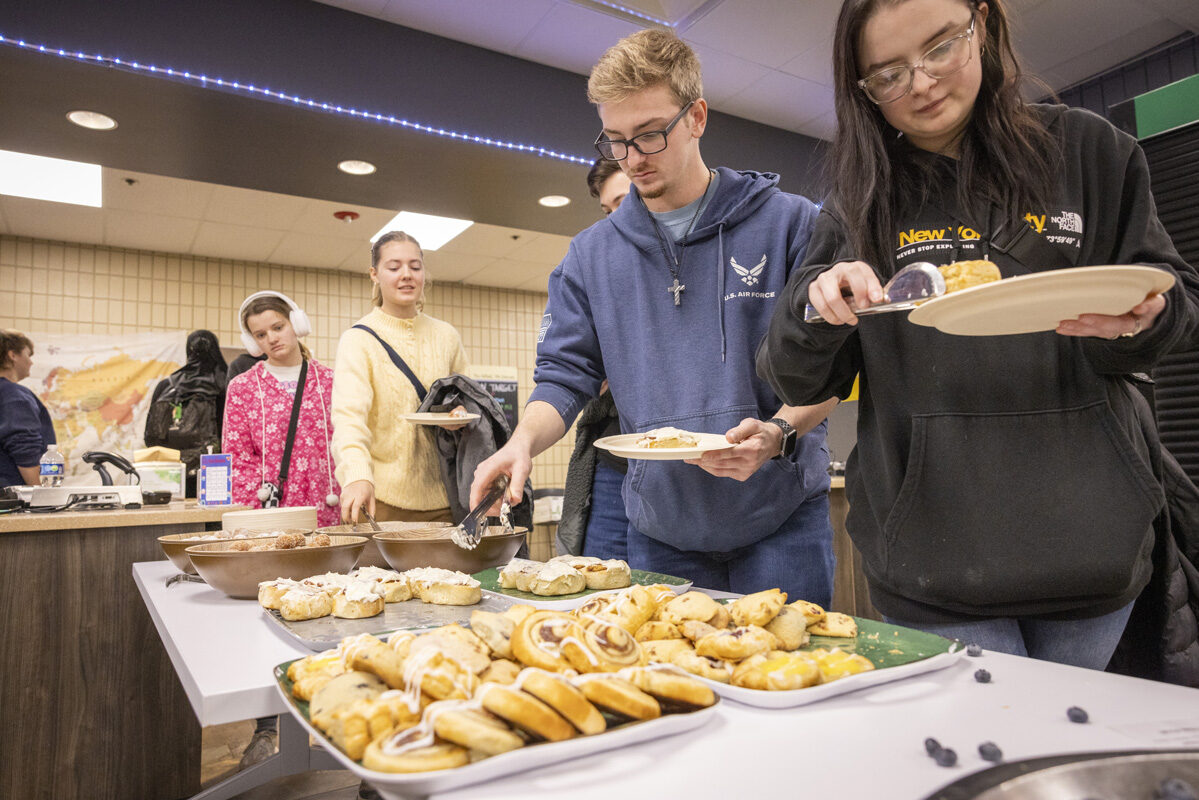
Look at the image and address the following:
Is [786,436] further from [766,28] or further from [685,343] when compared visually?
[766,28]

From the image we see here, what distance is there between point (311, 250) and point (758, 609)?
6674 millimetres

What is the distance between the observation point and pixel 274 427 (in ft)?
9.57

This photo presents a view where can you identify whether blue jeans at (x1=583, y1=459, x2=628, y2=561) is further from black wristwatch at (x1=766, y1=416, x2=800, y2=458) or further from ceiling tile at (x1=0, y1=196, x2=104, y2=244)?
ceiling tile at (x1=0, y1=196, x2=104, y2=244)

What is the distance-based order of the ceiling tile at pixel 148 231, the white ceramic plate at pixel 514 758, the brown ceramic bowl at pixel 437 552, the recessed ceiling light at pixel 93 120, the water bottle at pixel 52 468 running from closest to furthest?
the white ceramic plate at pixel 514 758 → the brown ceramic bowl at pixel 437 552 → the water bottle at pixel 52 468 → the recessed ceiling light at pixel 93 120 → the ceiling tile at pixel 148 231

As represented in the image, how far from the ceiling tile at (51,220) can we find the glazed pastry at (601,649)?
6.27 metres

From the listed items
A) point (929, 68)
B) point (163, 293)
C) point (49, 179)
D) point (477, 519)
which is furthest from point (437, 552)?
A: point (163, 293)

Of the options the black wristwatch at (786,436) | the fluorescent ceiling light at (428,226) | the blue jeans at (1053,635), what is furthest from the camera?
the fluorescent ceiling light at (428,226)

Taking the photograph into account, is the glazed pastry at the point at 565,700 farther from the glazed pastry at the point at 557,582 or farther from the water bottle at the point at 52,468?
the water bottle at the point at 52,468

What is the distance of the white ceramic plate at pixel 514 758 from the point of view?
492 millimetres

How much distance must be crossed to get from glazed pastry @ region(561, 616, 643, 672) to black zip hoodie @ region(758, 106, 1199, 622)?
508 mm

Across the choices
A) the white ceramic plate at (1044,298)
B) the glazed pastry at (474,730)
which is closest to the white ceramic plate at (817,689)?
the glazed pastry at (474,730)

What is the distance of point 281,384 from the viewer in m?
2.99

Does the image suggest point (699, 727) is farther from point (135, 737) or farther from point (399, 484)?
point (135, 737)

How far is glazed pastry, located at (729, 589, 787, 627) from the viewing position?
832 mm
